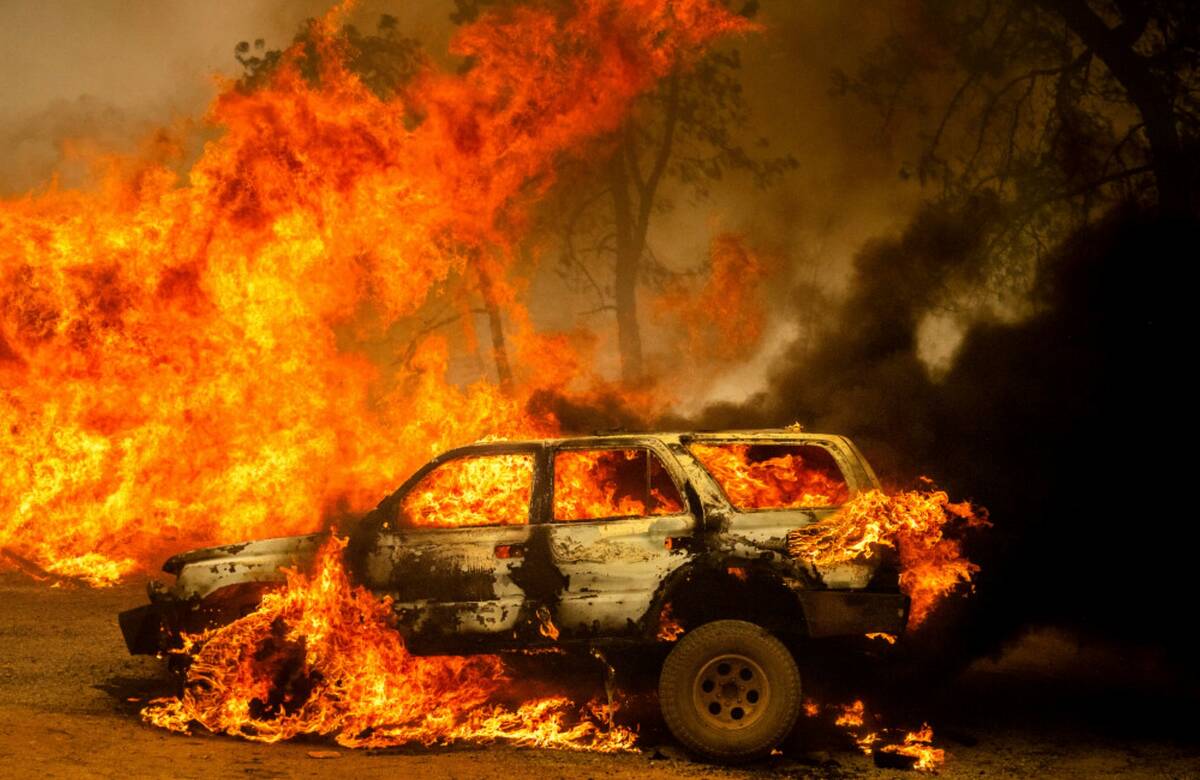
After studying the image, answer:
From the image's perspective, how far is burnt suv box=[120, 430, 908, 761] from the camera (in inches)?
249

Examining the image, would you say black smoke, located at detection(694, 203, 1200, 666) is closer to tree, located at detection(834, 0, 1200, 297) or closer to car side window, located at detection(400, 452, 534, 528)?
tree, located at detection(834, 0, 1200, 297)

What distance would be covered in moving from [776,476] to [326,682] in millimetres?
3295

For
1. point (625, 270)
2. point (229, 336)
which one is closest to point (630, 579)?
point (229, 336)

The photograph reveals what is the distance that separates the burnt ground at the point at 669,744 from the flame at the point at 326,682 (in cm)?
18

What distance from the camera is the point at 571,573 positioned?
6.57 metres

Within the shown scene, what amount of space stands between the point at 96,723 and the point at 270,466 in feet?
12.6

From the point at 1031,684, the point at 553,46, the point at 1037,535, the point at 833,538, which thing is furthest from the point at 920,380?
the point at 553,46

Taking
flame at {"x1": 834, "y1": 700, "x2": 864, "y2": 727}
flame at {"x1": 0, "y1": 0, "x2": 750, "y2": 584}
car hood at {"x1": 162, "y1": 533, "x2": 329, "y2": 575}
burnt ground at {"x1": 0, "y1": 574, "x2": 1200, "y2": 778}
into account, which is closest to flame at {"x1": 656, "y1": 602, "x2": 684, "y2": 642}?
burnt ground at {"x1": 0, "y1": 574, "x2": 1200, "y2": 778}

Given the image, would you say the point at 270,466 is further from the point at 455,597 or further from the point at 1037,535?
the point at 1037,535

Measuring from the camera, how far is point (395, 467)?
35.8 ft

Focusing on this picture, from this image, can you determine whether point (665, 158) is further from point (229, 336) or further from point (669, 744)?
point (669, 744)

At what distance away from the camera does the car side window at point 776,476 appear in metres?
7.08

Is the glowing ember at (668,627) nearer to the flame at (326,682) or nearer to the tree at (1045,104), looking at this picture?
the flame at (326,682)

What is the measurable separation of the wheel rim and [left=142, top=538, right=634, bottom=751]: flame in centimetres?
65
